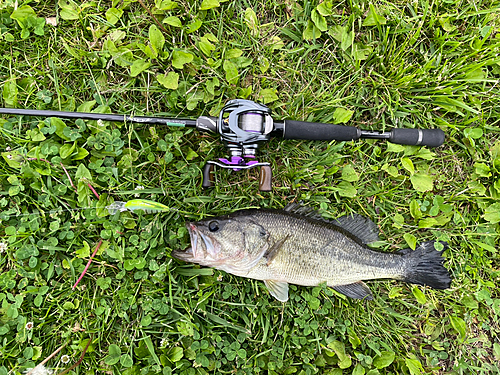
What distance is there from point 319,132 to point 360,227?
103 centimetres

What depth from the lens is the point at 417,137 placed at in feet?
9.48

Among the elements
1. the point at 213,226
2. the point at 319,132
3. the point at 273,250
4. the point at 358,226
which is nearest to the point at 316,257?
the point at 273,250

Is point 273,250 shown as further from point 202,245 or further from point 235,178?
point 235,178

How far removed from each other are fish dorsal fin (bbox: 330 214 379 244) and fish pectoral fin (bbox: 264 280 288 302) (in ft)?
2.57

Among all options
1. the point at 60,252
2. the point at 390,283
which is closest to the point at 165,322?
the point at 60,252

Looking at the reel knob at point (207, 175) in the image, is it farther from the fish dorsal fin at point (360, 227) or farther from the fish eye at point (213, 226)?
the fish dorsal fin at point (360, 227)

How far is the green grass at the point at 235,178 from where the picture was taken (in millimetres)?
2781

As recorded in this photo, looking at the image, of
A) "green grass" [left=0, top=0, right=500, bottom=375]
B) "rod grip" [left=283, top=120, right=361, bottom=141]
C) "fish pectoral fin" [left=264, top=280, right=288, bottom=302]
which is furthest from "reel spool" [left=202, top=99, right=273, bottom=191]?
"fish pectoral fin" [left=264, top=280, right=288, bottom=302]

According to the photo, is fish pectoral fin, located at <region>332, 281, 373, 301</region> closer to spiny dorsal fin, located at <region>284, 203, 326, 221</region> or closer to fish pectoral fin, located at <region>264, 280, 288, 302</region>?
fish pectoral fin, located at <region>264, 280, 288, 302</region>

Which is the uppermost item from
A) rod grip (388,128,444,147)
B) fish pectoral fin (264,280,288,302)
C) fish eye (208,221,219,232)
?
rod grip (388,128,444,147)

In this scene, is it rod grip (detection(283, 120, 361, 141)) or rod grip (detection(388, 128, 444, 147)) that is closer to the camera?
rod grip (detection(283, 120, 361, 141))

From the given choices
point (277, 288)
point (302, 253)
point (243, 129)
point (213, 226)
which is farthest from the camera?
point (277, 288)

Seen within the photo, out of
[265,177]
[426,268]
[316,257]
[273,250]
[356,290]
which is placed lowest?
[356,290]

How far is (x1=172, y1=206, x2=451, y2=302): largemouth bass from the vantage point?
2.61 metres
